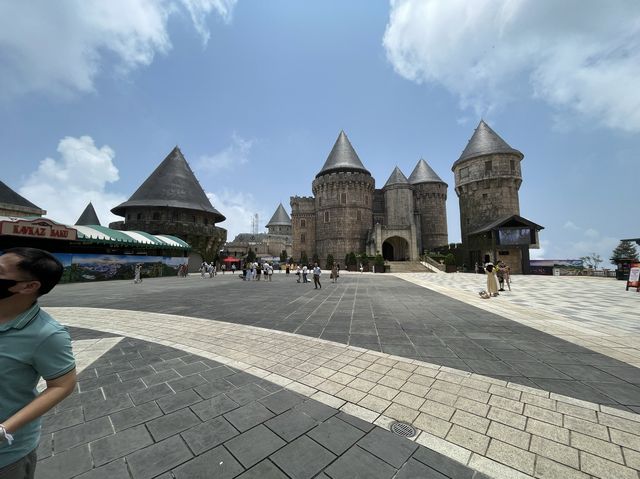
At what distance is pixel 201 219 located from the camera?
33.6m

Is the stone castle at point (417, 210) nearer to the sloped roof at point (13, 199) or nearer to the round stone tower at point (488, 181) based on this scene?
the round stone tower at point (488, 181)

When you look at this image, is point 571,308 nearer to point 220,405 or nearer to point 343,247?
point 220,405

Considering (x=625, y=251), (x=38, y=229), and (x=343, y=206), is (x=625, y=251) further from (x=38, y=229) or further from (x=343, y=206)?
(x=38, y=229)

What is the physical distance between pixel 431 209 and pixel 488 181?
13880 millimetres

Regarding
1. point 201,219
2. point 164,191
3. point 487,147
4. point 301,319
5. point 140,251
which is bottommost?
point 301,319

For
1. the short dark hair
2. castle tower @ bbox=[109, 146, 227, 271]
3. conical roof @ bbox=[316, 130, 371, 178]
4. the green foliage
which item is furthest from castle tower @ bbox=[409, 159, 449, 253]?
the short dark hair

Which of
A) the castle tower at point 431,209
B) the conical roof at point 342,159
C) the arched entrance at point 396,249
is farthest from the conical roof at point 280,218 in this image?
the castle tower at point 431,209

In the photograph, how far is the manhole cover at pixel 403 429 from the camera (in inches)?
91.0

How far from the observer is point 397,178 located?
46375mm

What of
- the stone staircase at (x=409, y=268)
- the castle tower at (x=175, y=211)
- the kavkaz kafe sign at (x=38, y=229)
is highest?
the castle tower at (x=175, y=211)

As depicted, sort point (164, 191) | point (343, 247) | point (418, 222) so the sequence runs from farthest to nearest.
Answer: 1. point (418, 222)
2. point (343, 247)
3. point (164, 191)

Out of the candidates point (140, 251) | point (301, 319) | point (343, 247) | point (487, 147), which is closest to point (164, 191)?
point (140, 251)

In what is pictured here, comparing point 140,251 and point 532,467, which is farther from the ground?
point 140,251

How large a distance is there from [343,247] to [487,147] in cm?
2348
